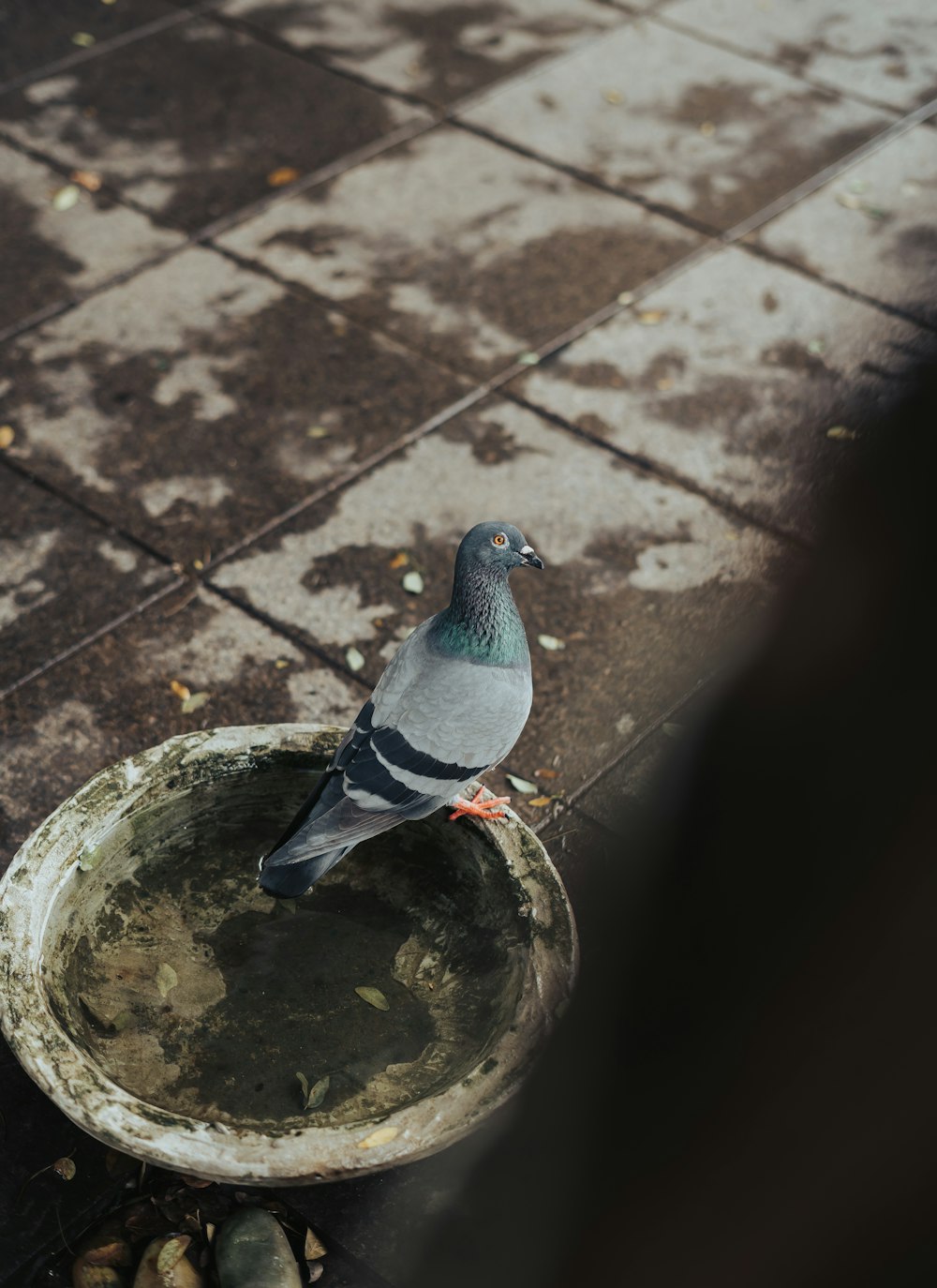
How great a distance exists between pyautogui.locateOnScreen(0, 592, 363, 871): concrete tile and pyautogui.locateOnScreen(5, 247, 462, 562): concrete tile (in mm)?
424

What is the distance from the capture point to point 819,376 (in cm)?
565

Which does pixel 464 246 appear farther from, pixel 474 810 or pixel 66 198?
pixel 474 810

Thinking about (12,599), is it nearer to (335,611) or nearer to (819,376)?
(335,611)

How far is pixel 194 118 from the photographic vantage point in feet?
22.9

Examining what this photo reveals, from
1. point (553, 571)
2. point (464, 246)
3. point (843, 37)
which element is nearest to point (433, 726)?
point (553, 571)

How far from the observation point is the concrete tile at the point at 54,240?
19.4 ft

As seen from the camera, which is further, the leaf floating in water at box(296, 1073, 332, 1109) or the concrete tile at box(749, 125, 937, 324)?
the concrete tile at box(749, 125, 937, 324)

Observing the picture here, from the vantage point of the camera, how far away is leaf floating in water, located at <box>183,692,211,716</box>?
4.25 metres

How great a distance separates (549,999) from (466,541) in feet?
3.94

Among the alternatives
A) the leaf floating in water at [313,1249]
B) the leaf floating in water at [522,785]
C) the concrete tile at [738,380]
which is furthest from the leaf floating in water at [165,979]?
the concrete tile at [738,380]

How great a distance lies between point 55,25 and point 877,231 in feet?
16.4

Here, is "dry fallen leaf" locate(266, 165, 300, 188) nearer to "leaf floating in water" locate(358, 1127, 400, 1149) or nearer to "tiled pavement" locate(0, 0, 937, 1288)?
"tiled pavement" locate(0, 0, 937, 1288)

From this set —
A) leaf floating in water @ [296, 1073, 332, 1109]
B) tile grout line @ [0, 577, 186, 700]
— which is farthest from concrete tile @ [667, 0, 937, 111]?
leaf floating in water @ [296, 1073, 332, 1109]

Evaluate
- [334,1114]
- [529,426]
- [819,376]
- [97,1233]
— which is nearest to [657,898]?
[334,1114]
